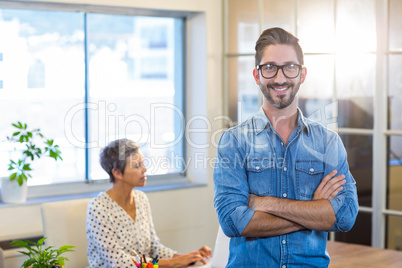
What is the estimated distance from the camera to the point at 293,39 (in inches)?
71.9

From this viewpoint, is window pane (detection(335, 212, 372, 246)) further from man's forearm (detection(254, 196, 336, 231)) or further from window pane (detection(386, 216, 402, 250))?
man's forearm (detection(254, 196, 336, 231))

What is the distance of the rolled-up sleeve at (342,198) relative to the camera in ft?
6.06

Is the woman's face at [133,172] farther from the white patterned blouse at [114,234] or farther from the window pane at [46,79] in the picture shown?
the window pane at [46,79]

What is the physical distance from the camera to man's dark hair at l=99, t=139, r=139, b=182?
2.85 m

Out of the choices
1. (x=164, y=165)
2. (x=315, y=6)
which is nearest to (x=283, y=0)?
(x=315, y=6)

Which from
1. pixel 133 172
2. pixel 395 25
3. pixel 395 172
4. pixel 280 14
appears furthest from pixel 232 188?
pixel 280 14

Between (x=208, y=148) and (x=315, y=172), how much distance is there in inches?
89.1

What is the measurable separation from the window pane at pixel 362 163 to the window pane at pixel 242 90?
80 cm

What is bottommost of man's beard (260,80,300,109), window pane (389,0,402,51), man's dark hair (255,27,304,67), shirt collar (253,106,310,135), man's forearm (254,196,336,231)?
man's forearm (254,196,336,231)

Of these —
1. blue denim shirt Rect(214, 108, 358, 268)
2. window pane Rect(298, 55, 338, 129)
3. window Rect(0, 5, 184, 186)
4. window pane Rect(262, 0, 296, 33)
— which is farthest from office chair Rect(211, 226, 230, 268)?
window pane Rect(262, 0, 296, 33)

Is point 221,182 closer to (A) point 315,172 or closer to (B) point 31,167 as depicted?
(A) point 315,172

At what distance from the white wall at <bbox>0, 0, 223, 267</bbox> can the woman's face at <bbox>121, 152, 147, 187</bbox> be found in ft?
3.18

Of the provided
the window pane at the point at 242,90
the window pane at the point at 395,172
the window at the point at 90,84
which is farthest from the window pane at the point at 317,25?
the window at the point at 90,84

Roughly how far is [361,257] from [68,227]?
1.43 m
